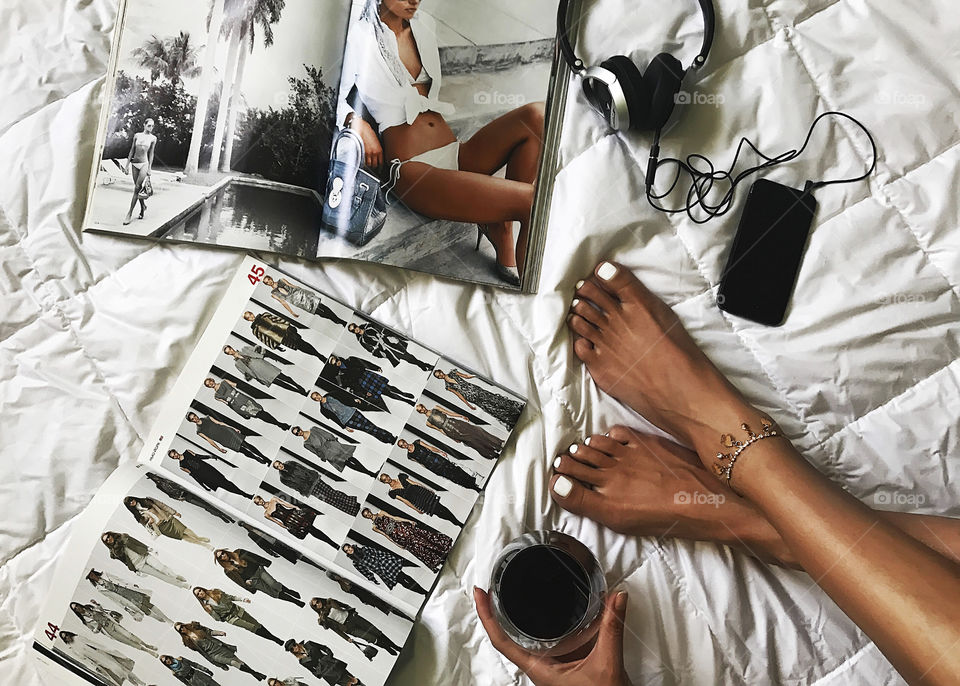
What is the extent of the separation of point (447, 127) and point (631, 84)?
19 centimetres

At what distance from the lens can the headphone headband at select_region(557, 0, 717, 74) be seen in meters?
0.72

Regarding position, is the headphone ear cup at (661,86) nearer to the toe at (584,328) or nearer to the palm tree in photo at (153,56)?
the toe at (584,328)

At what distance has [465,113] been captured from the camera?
75 cm

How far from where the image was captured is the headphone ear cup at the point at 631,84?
0.71 meters

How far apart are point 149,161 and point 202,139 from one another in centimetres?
6

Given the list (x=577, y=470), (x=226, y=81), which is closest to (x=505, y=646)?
(x=577, y=470)

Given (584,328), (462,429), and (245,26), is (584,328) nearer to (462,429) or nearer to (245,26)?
(462,429)

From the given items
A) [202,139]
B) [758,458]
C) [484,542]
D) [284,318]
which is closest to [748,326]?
[758,458]

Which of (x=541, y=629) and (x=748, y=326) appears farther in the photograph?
(x=748, y=326)

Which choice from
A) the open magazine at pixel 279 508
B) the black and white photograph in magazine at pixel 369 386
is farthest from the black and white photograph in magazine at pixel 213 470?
the black and white photograph in magazine at pixel 369 386

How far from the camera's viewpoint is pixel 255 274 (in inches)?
29.3

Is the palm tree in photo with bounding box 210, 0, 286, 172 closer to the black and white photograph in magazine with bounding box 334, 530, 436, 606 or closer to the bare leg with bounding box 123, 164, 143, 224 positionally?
the bare leg with bounding box 123, 164, 143, 224

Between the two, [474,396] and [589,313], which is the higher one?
[589,313]

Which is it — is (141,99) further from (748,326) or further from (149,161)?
(748,326)
